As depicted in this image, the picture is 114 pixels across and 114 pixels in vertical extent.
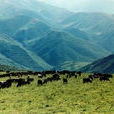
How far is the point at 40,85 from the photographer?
157ft

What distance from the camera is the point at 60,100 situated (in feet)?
110

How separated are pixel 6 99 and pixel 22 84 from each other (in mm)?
12908

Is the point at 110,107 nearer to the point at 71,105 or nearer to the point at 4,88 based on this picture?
the point at 71,105

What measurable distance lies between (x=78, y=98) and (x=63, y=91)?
6068mm

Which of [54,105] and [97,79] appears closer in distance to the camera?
[54,105]

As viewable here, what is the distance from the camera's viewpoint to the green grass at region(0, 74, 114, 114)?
93.1 feet

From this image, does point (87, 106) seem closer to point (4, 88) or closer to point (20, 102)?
point (20, 102)

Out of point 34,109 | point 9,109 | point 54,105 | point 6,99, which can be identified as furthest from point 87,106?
point 6,99

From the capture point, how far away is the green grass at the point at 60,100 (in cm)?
2838

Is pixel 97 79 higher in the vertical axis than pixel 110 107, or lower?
higher

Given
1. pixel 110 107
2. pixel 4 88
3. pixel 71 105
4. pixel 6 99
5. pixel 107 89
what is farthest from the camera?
pixel 4 88

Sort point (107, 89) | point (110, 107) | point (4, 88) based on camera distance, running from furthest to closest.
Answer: point (4, 88)
point (107, 89)
point (110, 107)

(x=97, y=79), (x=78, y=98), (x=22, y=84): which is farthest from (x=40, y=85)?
(x=78, y=98)

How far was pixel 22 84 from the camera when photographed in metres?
48.8
